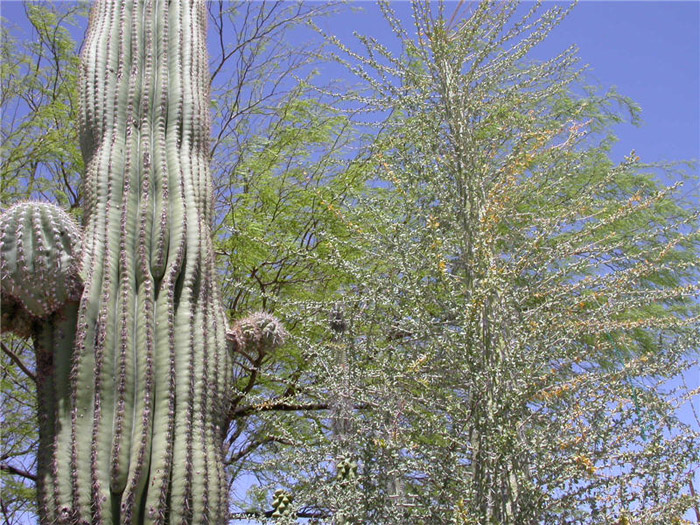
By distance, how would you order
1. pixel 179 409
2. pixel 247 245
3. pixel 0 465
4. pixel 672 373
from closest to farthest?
pixel 672 373 → pixel 179 409 → pixel 0 465 → pixel 247 245

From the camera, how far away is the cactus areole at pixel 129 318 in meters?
3.11

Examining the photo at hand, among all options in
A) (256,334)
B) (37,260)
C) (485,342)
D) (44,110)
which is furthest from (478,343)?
(44,110)

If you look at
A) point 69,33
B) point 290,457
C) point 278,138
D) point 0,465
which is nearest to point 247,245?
point 278,138

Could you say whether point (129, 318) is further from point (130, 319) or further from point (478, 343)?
point (478, 343)

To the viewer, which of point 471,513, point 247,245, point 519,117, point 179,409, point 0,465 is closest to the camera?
point 471,513

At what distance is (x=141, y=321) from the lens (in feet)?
11.1

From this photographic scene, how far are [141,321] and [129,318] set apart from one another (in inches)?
2.3

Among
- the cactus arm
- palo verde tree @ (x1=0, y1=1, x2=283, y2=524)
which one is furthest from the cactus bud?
the cactus arm

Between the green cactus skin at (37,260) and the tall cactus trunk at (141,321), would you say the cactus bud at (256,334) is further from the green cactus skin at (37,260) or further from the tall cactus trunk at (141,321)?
the green cactus skin at (37,260)

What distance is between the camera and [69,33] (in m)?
7.83

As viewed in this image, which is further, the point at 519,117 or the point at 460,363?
the point at 519,117

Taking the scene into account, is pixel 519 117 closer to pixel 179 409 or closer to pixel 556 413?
pixel 556 413

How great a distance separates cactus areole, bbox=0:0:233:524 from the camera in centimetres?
311

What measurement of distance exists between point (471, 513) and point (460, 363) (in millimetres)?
646
